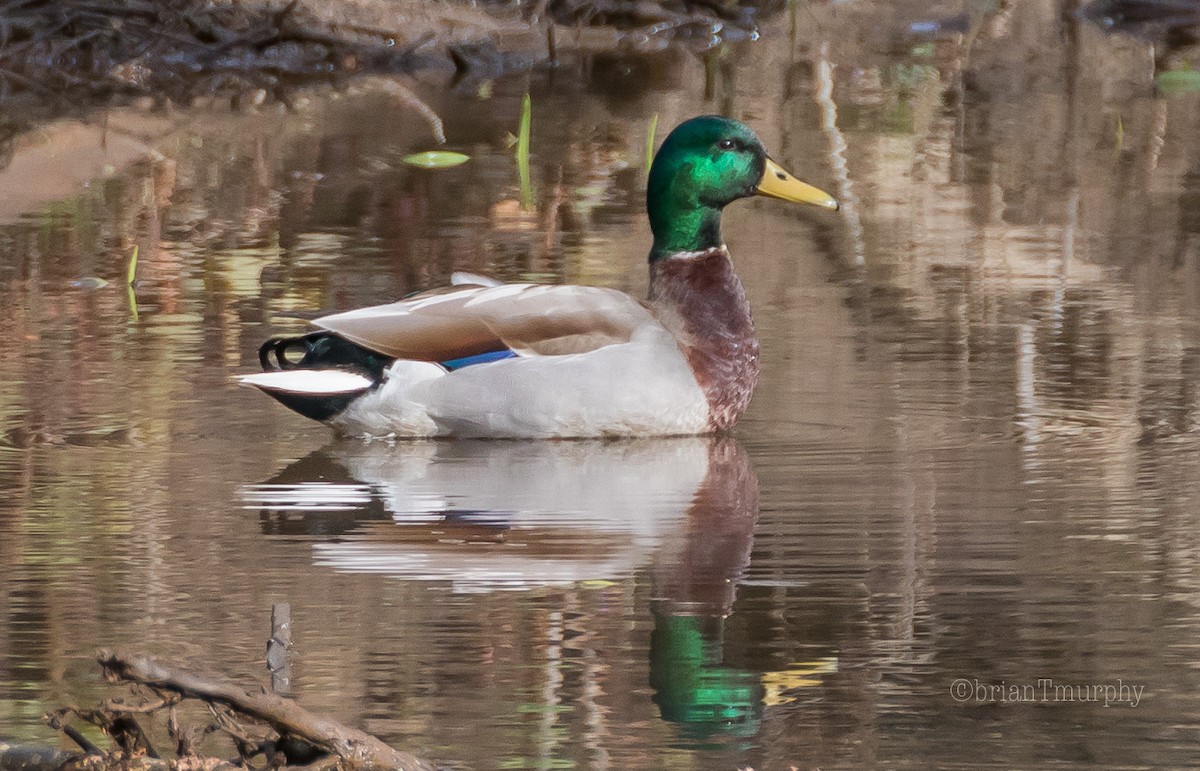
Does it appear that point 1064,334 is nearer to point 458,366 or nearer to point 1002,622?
point 458,366

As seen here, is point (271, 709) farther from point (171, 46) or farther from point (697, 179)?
point (171, 46)

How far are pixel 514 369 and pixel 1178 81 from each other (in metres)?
9.52

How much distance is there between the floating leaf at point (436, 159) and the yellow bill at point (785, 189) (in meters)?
4.78

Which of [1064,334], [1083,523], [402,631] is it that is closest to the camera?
[402,631]

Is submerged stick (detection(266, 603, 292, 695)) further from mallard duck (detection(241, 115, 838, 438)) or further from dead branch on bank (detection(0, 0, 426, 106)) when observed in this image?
dead branch on bank (detection(0, 0, 426, 106))

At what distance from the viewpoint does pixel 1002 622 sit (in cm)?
457

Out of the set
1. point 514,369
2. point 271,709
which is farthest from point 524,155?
point 271,709

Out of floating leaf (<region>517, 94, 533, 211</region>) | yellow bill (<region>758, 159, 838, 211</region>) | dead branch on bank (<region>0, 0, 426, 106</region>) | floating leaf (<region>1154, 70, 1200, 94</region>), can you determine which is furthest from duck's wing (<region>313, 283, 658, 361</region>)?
floating leaf (<region>1154, 70, 1200, 94</region>)

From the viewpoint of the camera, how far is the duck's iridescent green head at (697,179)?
6984 millimetres

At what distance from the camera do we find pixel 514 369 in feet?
21.2

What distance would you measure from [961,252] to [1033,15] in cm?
990

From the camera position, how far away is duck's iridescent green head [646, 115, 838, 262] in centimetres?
698

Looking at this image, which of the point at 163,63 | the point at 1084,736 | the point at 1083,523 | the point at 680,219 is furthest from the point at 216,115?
the point at 1084,736

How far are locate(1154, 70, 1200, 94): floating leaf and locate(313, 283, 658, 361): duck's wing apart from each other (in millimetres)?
8899
